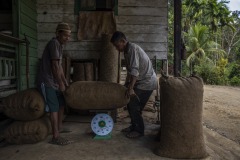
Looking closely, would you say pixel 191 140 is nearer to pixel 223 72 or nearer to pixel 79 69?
pixel 79 69

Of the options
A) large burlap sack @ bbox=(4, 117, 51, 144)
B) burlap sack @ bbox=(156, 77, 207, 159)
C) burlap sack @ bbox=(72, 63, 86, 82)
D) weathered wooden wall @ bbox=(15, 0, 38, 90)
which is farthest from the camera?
burlap sack @ bbox=(72, 63, 86, 82)

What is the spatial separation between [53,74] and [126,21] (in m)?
3.38

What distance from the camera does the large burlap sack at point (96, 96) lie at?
184 inches

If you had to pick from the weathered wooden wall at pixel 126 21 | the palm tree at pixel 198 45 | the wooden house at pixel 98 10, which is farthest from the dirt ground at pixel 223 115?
the palm tree at pixel 198 45

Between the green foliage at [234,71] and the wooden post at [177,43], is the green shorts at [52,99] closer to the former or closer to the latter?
the wooden post at [177,43]

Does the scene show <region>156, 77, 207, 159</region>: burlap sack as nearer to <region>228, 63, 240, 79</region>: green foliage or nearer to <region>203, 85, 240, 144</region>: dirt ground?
<region>203, 85, 240, 144</region>: dirt ground

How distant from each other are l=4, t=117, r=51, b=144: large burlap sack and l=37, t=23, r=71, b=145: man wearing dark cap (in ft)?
0.84

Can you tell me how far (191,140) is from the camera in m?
4.06

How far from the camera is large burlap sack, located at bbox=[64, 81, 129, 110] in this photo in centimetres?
468

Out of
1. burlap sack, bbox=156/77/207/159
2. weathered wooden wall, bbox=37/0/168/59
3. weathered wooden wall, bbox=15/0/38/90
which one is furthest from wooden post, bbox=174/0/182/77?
weathered wooden wall, bbox=15/0/38/90

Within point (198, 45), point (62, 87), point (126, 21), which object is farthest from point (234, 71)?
point (62, 87)

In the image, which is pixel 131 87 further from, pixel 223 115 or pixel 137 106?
pixel 223 115

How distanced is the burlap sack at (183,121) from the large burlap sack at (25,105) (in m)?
1.96

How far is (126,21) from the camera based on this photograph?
24.0ft
